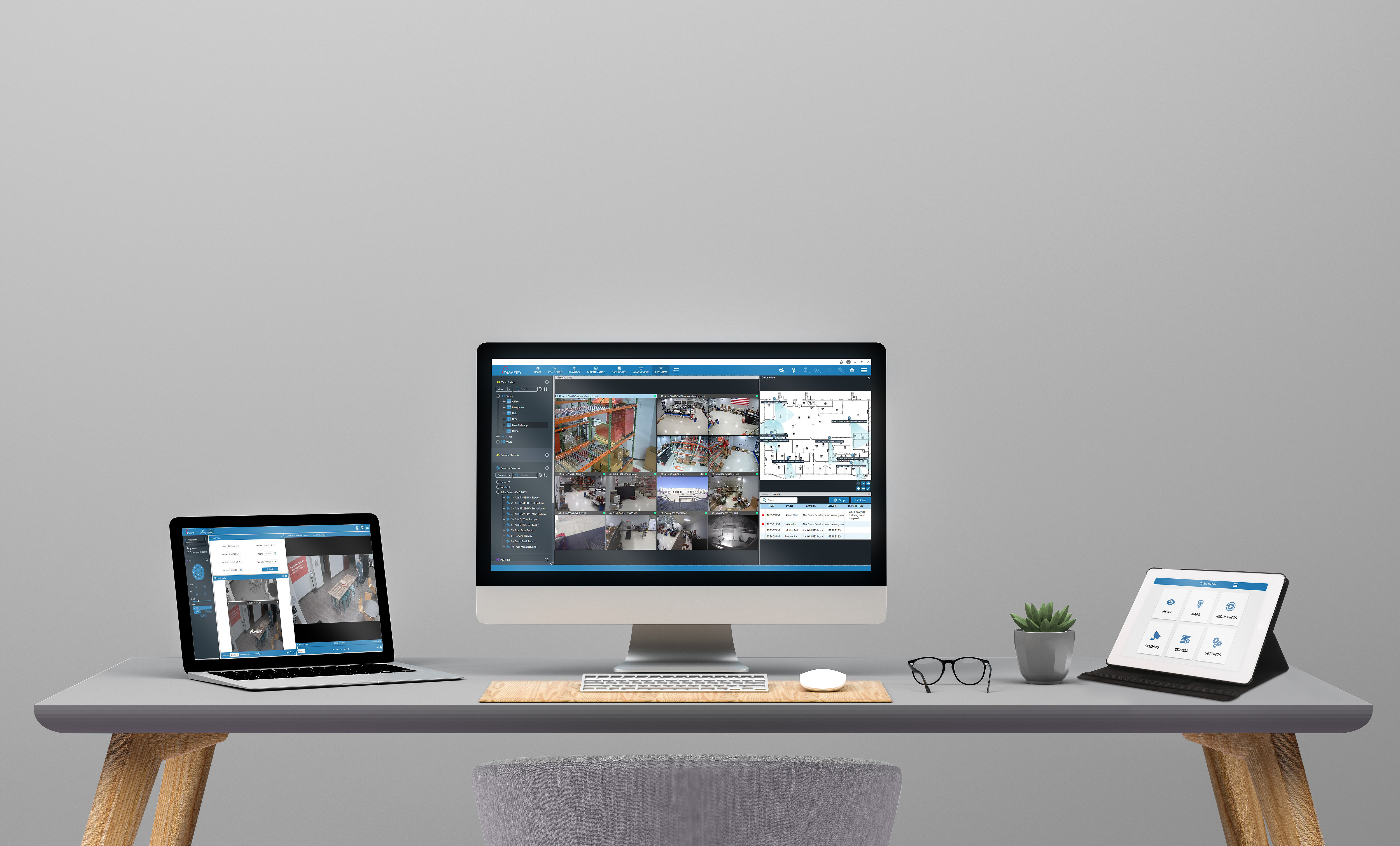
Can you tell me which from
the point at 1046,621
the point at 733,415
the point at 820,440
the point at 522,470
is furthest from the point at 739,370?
the point at 1046,621

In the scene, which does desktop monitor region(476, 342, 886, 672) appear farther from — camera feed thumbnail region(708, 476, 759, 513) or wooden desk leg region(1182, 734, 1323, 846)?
wooden desk leg region(1182, 734, 1323, 846)

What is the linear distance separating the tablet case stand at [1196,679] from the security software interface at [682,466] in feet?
1.34

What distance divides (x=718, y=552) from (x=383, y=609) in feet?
1.90

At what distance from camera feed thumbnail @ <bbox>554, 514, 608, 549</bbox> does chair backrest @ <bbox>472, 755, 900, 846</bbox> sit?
0.73 metres

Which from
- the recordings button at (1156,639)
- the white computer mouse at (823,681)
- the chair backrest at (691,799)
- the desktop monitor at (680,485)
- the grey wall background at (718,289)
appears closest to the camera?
the chair backrest at (691,799)

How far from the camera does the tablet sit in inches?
60.7

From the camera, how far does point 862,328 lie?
82.0 inches

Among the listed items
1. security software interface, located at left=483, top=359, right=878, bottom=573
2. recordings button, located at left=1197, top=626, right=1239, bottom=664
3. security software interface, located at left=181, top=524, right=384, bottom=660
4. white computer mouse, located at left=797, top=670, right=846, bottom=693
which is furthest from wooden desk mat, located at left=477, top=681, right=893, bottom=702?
recordings button, located at left=1197, top=626, right=1239, bottom=664

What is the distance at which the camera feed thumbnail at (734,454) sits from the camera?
1767 millimetres

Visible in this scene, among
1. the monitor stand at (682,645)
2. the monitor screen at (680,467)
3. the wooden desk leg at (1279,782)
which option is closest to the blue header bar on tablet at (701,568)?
the monitor screen at (680,467)

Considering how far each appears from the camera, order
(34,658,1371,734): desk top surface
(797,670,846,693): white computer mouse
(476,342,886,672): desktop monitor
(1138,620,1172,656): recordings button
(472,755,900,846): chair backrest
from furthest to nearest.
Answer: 1. (476,342,886,672): desktop monitor
2. (1138,620,1172,656): recordings button
3. (797,670,846,693): white computer mouse
4. (34,658,1371,734): desk top surface
5. (472,755,900,846): chair backrest

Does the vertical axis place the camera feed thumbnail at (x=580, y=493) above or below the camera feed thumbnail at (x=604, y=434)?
below

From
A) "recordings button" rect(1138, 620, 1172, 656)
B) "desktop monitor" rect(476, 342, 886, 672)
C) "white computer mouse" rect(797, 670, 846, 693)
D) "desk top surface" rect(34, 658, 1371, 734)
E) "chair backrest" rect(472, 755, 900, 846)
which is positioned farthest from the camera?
"desktop monitor" rect(476, 342, 886, 672)

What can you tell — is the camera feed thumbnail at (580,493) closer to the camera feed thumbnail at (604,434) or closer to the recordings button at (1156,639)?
the camera feed thumbnail at (604,434)
